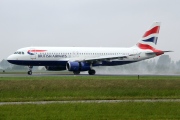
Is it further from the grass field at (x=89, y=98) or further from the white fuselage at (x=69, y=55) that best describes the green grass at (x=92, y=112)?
the white fuselage at (x=69, y=55)

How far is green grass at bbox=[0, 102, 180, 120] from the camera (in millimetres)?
18000

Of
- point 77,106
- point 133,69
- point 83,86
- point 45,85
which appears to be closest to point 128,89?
point 83,86

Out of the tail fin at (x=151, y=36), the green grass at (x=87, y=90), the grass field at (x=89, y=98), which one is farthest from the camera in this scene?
the tail fin at (x=151, y=36)

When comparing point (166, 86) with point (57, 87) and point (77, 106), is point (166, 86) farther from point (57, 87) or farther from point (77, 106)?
point (77, 106)

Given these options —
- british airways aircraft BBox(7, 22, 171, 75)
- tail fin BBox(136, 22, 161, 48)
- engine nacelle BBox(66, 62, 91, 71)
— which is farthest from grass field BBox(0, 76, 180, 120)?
tail fin BBox(136, 22, 161, 48)

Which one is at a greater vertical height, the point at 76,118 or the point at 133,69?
the point at 76,118

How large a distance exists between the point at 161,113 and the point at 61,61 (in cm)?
4360

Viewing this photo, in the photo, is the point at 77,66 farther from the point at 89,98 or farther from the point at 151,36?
the point at 89,98

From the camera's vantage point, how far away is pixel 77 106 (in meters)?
21.8

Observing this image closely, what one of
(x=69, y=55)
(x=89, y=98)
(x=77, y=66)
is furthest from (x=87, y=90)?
(x=69, y=55)

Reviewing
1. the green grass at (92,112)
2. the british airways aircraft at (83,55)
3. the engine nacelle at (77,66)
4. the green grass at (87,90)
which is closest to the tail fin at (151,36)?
the british airways aircraft at (83,55)

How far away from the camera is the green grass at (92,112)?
18000 millimetres

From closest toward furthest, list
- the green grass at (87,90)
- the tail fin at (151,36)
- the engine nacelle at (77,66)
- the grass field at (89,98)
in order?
the grass field at (89,98)
the green grass at (87,90)
the engine nacelle at (77,66)
the tail fin at (151,36)

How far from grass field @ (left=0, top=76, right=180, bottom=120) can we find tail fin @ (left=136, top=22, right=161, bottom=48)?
33.0m
